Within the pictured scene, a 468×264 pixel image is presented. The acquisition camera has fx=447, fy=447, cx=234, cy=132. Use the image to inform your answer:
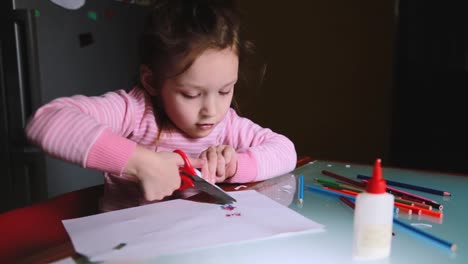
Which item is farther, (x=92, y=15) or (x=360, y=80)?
(x=360, y=80)

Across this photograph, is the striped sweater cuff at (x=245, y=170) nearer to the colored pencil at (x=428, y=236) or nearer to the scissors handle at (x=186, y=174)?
the scissors handle at (x=186, y=174)

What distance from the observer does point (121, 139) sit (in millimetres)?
611

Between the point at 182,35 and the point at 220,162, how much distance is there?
22cm

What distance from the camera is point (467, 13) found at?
2072mm

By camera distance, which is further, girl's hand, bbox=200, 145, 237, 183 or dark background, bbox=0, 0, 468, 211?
dark background, bbox=0, 0, 468, 211

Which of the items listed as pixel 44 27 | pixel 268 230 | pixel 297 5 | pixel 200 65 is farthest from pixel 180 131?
pixel 297 5

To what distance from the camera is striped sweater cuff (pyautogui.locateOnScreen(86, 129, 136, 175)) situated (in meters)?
0.60

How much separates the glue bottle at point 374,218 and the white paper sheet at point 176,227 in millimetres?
96

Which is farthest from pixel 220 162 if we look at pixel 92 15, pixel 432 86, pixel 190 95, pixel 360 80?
pixel 360 80

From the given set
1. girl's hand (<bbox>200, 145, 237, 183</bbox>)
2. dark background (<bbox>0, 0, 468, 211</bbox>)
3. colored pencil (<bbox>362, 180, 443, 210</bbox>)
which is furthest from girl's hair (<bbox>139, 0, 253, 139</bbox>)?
dark background (<bbox>0, 0, 468, 211</bbox>)

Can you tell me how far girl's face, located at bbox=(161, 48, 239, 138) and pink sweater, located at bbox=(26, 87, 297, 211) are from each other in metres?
0.06

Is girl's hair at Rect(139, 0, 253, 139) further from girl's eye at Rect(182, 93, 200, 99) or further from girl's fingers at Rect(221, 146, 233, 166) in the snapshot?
girl's fingers at Rect(221, 146, 233, 166)

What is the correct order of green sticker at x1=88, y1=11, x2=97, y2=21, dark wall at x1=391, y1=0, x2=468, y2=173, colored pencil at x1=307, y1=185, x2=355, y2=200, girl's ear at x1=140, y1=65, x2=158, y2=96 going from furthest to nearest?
1. dark wall at x1=391, y1=0, x2=468, y2=173
2. green sticker at x1=88, y1=11, x2=97, y2=21
3. girl's ear at x1=140, y1=65, x2=158, y2=96
4. colored pencil at x1=307, y1=185, x2=355, y2=200

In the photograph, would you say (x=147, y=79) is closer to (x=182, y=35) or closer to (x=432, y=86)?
(x=182, y=35)
